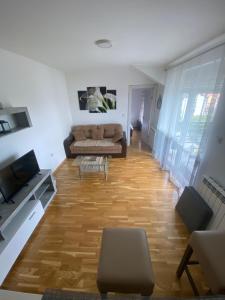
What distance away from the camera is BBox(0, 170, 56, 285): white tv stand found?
4.92ft

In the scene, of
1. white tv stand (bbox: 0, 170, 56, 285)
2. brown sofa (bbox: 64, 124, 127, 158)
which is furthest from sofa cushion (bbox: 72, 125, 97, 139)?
white tv stand (bbox: 0, 170, 56, 285)

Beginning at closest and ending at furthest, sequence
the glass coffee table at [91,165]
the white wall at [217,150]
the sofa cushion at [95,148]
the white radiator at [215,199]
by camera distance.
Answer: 1. the white radiator at [215,199]
2. the white wall at [217,150]
3. the glass coffee table at [91,165]
4. the sofa cushion at [95,148]

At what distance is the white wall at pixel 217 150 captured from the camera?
1746 mm

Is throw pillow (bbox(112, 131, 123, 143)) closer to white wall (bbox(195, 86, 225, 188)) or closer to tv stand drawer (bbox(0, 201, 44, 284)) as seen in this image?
white wall (bbox(195, 86, 225, 188))

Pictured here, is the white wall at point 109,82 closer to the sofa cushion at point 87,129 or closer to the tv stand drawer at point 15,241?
the sofa cushion at point 87,129

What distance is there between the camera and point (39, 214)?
2107mm

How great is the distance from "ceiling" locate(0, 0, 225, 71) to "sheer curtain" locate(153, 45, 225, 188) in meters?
0.37

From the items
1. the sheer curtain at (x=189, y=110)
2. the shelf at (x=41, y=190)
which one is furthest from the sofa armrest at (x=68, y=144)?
the sheer curtain at (x=189, y=110)

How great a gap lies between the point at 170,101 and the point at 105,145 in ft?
6.60

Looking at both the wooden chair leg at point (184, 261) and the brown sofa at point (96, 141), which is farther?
the brown sofa at point (96, 141)

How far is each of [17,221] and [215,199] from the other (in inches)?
96.4

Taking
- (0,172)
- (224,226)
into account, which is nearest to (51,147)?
(0,172)

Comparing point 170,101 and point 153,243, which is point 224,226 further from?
point 170,101

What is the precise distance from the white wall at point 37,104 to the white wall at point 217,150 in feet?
9.57
